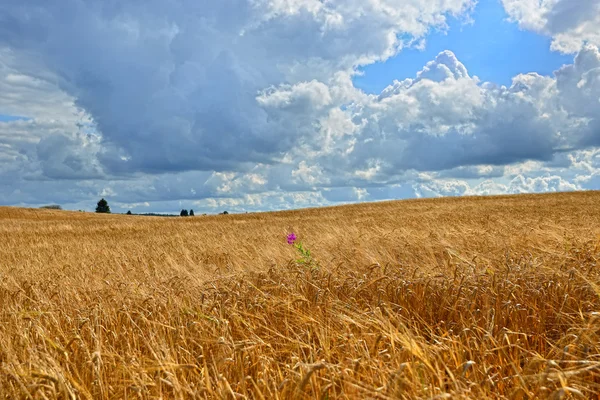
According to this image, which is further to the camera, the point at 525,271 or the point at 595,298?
the point at 525,271

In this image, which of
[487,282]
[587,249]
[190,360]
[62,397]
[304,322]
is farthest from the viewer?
[587,249]

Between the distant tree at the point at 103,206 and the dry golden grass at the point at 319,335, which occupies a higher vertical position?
the distant tree at the point at 103,206

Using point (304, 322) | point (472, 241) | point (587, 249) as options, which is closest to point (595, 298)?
point (587, 249)

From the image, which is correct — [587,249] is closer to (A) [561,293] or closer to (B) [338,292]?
(A) [561,293]

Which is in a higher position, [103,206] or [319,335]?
[103,206]

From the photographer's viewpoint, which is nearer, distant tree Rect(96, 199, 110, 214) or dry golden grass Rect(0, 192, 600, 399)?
dry golden grass Rect(0, 192, 600, 399)

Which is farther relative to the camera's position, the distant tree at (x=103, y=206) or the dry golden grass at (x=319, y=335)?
the distant tree at (x=103, y=206)

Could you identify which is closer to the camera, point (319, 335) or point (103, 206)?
point (319, 335)

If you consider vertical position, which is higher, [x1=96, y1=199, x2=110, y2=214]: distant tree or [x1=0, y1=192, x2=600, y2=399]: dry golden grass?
[x1=96, y1=199, x2=110, y2=214]: distant tree

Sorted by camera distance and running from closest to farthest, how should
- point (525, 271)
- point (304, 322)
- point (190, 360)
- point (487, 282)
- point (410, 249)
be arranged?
point (190, 360) → point (304, 322) → point (487, 282) → point (525, 271) → point (410, 249)

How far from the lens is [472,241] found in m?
9.37

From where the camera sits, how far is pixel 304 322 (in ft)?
12.2

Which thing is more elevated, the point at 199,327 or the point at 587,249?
the point at 587,249

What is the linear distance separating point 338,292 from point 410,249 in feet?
14.3
